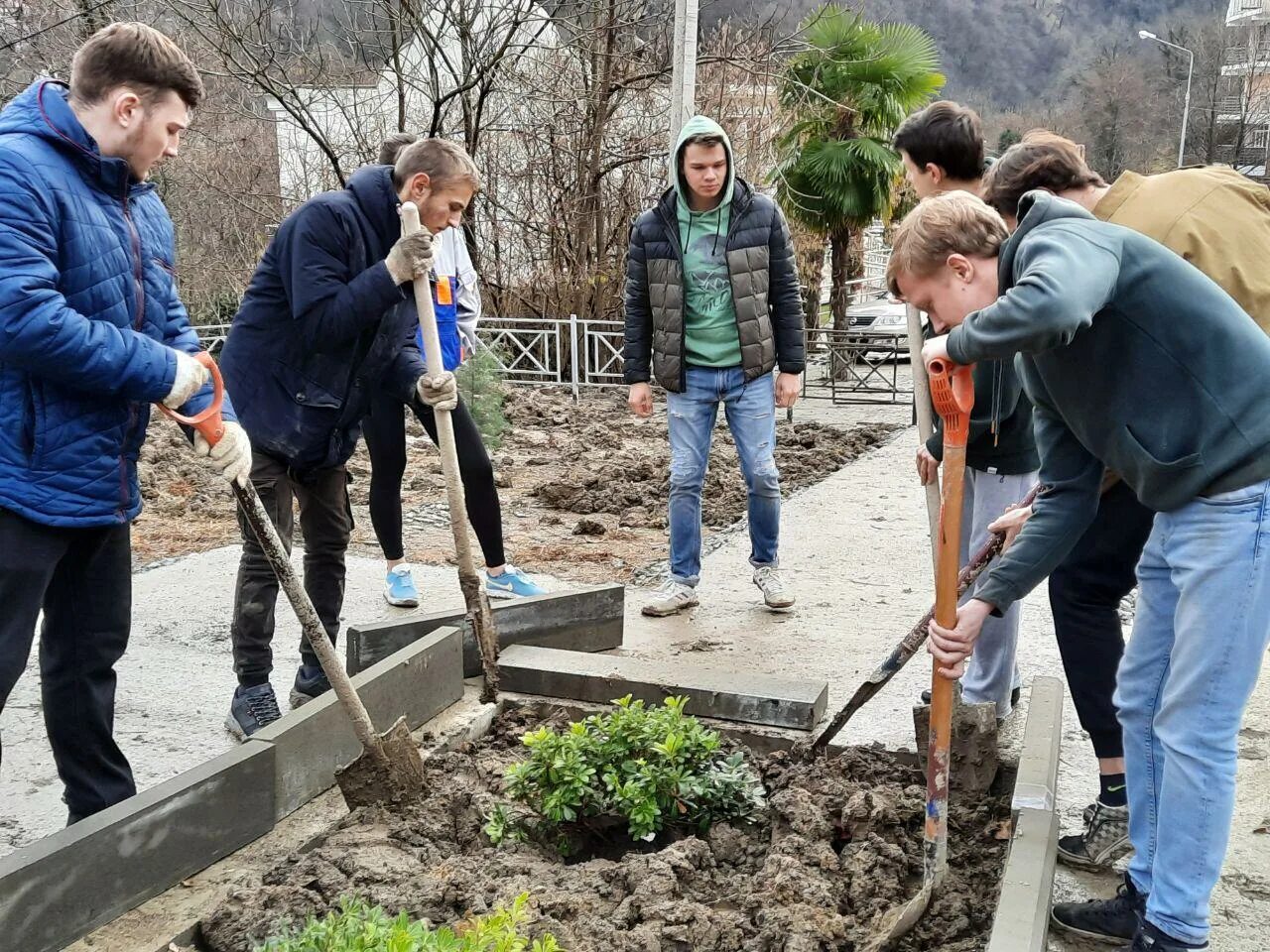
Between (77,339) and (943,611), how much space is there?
195 centimetres

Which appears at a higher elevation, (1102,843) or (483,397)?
(483,397)

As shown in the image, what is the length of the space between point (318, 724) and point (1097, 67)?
223 ft

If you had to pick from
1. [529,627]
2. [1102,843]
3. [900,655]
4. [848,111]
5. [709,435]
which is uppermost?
[848,111]

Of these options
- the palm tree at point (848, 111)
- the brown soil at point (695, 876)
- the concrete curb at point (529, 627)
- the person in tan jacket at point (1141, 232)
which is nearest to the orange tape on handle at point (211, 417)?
the brown soil at point (695, 876)

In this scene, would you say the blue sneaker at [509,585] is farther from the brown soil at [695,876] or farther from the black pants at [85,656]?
the black pants at [85,656]

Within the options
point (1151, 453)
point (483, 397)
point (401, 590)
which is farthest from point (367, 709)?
point (483, 397)

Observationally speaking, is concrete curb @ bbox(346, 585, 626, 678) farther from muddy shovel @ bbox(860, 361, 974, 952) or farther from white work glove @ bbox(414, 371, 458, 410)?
muddy shovel @ bbox(860, 361, 974, 952)

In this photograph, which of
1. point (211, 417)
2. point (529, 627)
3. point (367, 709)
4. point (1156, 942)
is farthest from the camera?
point (529, 627)

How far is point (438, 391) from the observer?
4.04m

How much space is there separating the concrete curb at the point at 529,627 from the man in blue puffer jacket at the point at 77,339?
117 cm

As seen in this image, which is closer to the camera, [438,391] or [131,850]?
[131,850]

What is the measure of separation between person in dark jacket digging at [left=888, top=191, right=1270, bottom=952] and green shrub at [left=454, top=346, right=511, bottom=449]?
6.87 m

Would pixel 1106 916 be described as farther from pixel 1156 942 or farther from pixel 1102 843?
pixel 1102 843

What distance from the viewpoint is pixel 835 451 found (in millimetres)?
9961
